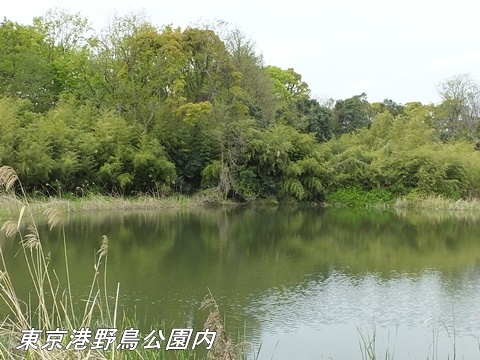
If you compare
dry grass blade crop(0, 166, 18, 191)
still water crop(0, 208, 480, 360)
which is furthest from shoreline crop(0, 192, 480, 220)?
dry grass blade crop(0, 166, 18, 191)

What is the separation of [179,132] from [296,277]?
611 inches

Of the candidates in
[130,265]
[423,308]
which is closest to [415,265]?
[423,308]

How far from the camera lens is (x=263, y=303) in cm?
834

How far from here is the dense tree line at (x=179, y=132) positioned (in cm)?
2270

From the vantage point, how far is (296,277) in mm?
10516

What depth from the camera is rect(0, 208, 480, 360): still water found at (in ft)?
22.6

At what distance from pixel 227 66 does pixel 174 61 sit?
8.74 feet


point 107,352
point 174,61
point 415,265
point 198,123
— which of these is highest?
point 174,61

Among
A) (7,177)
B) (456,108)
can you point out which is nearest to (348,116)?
(456,108)

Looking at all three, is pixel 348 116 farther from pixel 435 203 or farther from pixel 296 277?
pixel 296 277

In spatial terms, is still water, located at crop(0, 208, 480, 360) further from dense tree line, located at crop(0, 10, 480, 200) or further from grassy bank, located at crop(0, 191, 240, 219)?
dense tree line, located at crop(0, 10, 480, 200)

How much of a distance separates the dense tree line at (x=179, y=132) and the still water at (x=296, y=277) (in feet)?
13.0

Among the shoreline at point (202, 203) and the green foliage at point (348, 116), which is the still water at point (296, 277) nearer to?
the shoreline at point (202, 203)

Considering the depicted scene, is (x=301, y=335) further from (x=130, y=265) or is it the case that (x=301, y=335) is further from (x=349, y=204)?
(x=349, y=204)
